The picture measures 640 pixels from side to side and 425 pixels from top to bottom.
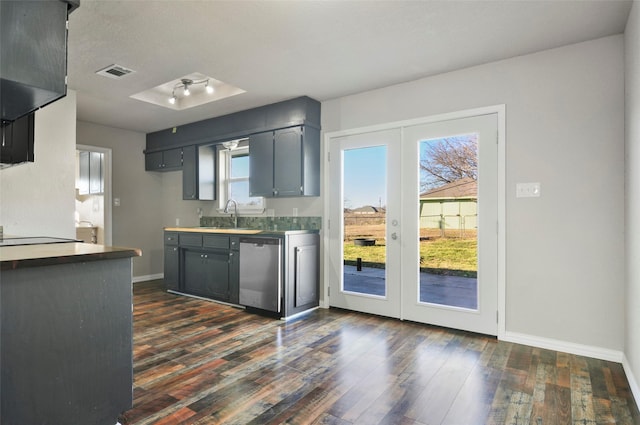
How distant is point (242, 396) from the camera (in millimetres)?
2141

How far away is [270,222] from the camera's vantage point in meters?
4.81

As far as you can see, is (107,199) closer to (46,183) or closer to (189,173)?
(189,173)

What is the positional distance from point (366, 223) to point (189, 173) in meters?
2.96

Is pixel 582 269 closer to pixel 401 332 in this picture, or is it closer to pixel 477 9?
pixel 401 332

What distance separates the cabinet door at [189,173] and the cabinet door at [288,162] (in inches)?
63.4

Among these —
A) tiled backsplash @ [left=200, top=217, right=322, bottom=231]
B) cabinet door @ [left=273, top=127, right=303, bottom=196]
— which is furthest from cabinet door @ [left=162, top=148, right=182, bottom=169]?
cabinet door @ [left=273, top=127, right=303, bottom=196]

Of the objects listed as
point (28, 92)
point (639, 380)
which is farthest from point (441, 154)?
point (28, 92)

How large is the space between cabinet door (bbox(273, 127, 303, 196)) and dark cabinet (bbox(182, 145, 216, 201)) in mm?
1534

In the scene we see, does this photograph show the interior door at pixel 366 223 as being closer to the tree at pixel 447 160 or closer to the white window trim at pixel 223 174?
the tree at pixel 447 160

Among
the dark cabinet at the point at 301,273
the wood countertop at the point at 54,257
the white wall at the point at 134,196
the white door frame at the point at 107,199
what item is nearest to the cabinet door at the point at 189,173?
the white wall at the point at 134,196

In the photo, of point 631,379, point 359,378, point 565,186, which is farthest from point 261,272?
point 631,379

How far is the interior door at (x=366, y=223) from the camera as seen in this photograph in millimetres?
3771

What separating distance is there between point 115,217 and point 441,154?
4.90 metres

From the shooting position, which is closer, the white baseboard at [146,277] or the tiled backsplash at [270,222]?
the tiled backsplash at [270,222]
